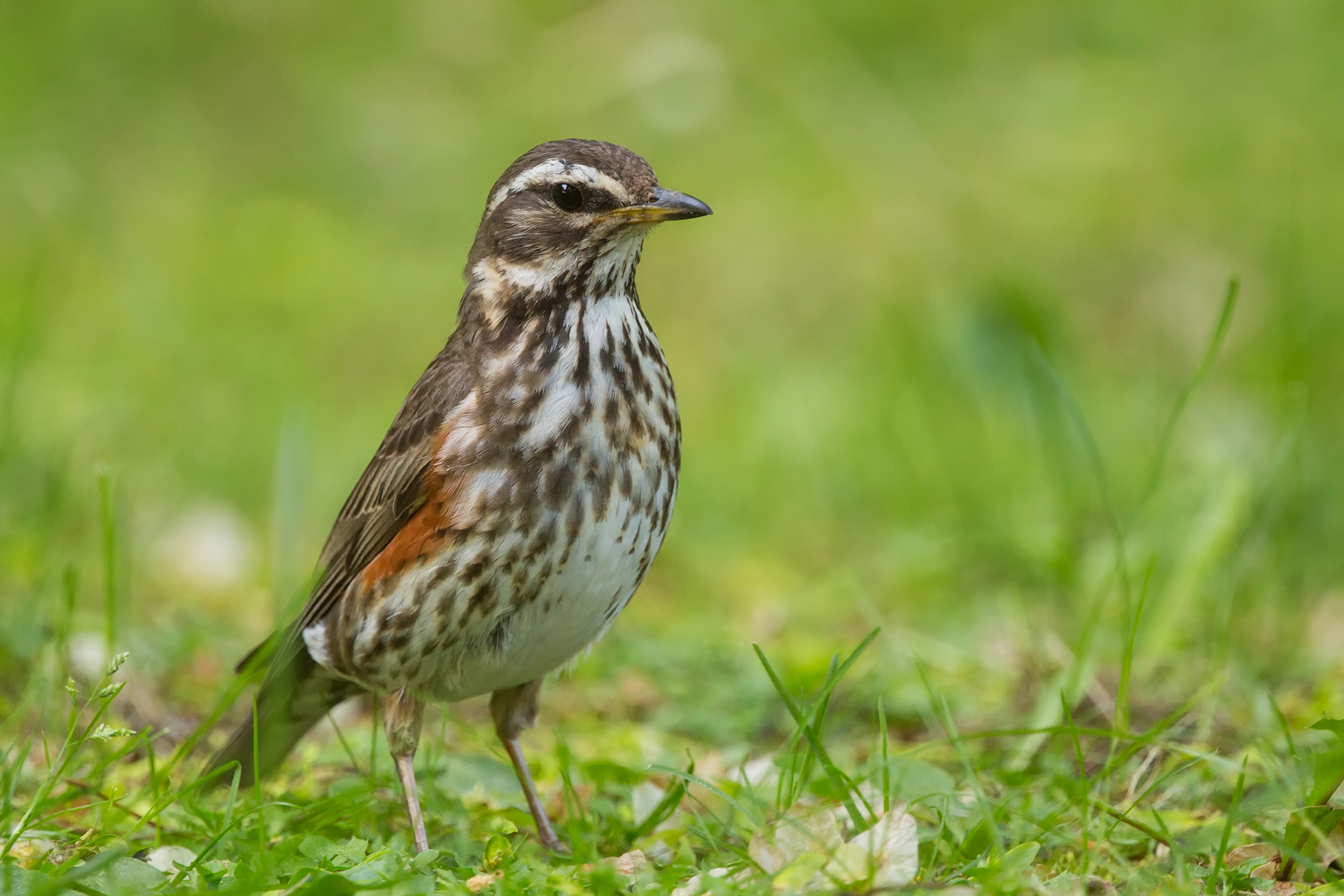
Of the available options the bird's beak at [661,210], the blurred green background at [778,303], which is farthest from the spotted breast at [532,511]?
the blurred green background at [778,303]

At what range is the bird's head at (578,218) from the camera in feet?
14.1

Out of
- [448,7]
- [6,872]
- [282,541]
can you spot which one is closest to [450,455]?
[282,541]

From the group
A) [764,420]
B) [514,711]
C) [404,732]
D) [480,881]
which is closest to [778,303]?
[764,420]

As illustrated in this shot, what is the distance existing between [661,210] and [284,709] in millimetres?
1990

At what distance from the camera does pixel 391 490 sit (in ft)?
14.2

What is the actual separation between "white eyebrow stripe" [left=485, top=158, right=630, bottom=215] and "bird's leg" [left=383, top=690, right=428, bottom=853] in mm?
1523

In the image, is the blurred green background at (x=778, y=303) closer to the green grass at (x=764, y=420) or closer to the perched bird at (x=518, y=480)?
the green grass at (x=764, y=420)

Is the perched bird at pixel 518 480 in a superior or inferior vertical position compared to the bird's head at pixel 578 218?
inferior

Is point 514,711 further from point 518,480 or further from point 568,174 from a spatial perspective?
point 568,174

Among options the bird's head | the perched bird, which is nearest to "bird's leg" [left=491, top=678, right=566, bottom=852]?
the perched bird

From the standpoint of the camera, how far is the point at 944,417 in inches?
327

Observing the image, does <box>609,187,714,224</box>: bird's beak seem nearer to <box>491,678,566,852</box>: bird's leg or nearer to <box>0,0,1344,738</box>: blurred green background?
<box>0,0,1344,738</box>: blurred green background

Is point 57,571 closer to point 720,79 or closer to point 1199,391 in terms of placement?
point 1199,391

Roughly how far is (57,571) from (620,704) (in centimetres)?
206
